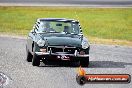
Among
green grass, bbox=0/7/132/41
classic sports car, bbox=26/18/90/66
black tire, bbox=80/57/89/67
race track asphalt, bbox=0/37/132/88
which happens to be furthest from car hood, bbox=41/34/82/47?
green grass, bbox=0/7/132/41

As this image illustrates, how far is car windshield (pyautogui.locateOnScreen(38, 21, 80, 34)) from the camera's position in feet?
61.0

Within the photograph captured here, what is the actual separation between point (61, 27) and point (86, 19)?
24588 mm

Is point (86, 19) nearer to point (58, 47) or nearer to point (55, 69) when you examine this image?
point (58, 47)

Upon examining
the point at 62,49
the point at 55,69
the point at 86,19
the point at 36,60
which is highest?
the point at 62,49

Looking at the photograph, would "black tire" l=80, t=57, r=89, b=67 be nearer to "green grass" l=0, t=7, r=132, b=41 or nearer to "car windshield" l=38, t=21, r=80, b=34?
"car windshield" l=38, t=21, r=80, b=34

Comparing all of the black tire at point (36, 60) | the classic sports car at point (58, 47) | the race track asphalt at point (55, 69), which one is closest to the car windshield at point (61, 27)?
the classic sports car at point (58, 47)

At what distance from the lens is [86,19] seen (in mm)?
43375

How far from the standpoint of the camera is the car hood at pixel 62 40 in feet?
56.4

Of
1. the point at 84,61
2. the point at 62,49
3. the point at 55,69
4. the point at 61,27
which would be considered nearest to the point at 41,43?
the point at 62,49

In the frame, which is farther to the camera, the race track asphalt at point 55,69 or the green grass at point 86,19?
the green grass at point 86,19

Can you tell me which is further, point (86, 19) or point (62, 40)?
point (86, 19)

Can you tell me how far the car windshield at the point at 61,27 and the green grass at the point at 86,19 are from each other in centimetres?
1326

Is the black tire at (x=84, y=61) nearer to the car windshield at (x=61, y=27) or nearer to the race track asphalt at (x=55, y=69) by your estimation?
the race track asphalt at (x=55, y=69)

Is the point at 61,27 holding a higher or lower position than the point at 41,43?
higher
